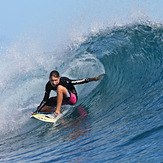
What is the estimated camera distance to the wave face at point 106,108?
3447mm

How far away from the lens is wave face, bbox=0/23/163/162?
11.3 ft

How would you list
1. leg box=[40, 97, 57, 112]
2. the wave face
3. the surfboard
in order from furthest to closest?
leg box=[40, 97, 57, 112], the surfboard, the wave face

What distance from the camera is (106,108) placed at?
5980mm

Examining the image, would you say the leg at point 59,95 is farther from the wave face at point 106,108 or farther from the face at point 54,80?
the wave face at point 106,108

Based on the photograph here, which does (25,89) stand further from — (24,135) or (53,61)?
(24,135)

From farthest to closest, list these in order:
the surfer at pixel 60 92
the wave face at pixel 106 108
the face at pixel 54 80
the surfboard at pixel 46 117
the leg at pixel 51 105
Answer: the leg at pixel 51 105 < the surfboard at pixel 46 117 < the surfer at pixel 60 92 < the face at pixel 54 80 < the wave face at pixel 106 108

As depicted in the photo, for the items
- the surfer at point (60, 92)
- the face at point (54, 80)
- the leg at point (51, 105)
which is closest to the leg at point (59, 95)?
the surfer at point (60, 92)

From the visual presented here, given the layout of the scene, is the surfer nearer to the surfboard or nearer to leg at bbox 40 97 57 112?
leg at bbox 40 97 57 112

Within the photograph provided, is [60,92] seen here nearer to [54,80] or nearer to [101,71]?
[54,80]

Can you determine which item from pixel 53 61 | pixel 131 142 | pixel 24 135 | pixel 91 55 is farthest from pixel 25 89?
pixel 131 142

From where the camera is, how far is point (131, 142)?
334 cm

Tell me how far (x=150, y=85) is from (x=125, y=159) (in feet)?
12.7

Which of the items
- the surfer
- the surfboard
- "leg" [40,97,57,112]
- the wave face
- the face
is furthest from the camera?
"leg" [40,97,57,112]

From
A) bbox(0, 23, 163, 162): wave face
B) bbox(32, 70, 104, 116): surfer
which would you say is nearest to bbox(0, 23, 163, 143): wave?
bbox(0, 23, 163, 162): wave face
